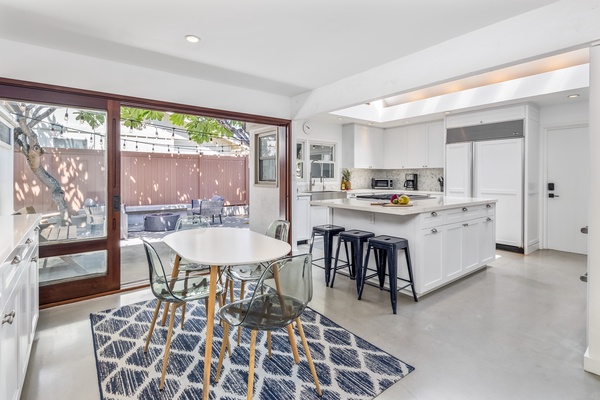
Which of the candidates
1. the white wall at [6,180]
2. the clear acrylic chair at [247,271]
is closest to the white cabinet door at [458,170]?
the clear acrylic chair at [247,271]

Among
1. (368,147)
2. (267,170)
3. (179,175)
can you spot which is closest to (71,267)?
(267,170)

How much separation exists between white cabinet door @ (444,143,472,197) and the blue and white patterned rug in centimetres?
427

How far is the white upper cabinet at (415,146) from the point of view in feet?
21.1

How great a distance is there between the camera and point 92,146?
3.35 m

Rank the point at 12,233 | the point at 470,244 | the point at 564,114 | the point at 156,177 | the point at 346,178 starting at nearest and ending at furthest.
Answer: the point at 12,233, the point at 470,244, the point at 564,114, the point at 346,178, the point at 156,177

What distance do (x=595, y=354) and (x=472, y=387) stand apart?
0.89 m

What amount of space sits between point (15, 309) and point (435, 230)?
11.0 feet

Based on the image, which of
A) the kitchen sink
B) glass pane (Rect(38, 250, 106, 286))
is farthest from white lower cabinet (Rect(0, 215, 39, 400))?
the kitchen sink

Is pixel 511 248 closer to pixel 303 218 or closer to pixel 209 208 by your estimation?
pixel 303 218

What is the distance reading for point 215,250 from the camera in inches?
83.0

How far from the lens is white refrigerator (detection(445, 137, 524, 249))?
508cm

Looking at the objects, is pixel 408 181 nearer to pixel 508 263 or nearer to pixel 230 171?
pixel 508 263

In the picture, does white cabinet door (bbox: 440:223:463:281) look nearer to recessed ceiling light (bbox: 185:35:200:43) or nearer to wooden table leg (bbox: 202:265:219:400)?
wooden table leg (bbox: 202:265:219:400)

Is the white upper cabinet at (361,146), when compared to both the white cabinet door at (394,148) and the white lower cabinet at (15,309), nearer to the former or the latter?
the white cabinet door at (394,148)
